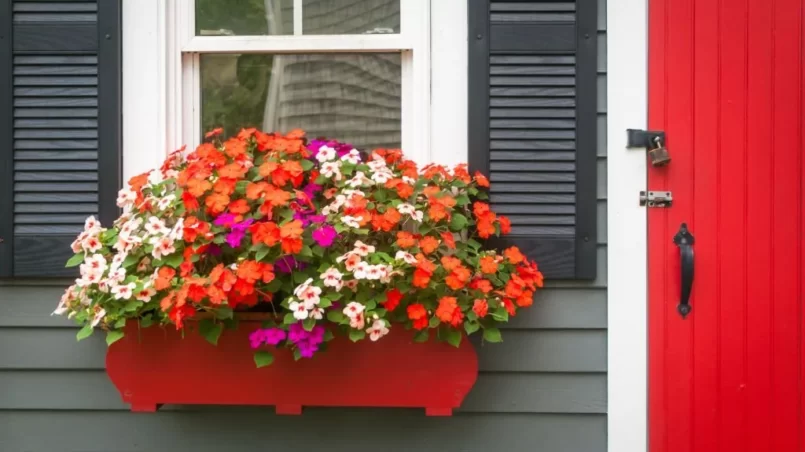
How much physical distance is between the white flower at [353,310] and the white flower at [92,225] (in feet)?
2.54

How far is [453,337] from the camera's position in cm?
207

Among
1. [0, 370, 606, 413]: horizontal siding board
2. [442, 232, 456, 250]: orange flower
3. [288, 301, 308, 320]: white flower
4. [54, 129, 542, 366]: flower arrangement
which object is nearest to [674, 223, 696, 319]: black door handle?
[0, 370, 606, 413]: horizontal siding board

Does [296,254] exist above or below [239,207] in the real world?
below

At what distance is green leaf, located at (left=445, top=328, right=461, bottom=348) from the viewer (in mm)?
2062

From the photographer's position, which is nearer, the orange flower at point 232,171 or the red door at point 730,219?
the orange flower at point 232,171

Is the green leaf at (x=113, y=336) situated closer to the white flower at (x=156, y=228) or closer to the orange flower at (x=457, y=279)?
the white flower at (x=156, y=228)

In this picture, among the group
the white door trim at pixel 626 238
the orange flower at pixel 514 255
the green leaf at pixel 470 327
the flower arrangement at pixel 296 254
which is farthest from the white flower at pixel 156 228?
the white door trim at pixel 626 238

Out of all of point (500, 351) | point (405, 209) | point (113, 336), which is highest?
point (405, 209)

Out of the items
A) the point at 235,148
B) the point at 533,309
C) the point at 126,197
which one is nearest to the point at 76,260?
the point at 126,197

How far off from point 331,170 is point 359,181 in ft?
0.29

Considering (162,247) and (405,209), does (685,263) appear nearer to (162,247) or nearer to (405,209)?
(405,209)

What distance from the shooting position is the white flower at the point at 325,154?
84.0 inches

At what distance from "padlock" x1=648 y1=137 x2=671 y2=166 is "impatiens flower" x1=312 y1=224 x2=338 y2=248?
1028 millimetres

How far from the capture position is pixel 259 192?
200cm
